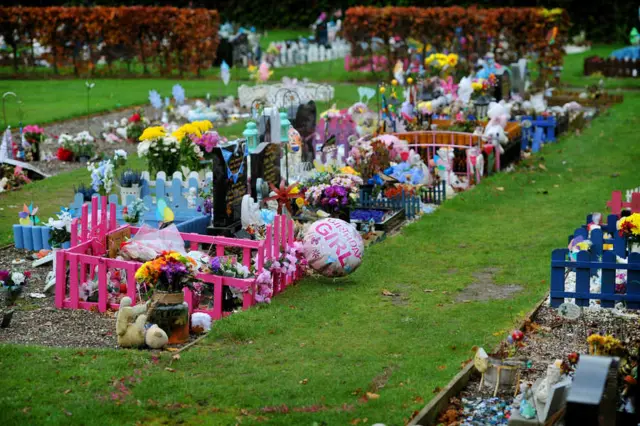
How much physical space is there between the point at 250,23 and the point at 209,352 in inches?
1873

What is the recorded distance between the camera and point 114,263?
40.1 ft

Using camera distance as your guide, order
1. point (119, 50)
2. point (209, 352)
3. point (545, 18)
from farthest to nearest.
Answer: point (119, 50)
point (545, 18)
point (209, 352)

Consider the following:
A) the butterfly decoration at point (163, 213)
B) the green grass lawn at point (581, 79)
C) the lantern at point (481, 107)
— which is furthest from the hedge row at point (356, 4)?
the butterfly decoration at point (163, 213)

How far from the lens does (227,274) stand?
1230cm

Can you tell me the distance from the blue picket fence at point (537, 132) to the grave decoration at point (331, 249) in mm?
11851

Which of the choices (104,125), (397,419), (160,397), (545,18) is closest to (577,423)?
(397,419)

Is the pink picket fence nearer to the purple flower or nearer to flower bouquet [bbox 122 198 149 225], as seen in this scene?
the purple flower

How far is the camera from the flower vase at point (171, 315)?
440 inches

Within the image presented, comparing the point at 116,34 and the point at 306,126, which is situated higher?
the point at 116,34

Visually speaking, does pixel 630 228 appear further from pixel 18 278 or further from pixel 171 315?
pixel 18 278

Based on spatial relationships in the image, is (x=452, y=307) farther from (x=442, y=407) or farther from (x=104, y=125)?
(x=104, y=125)

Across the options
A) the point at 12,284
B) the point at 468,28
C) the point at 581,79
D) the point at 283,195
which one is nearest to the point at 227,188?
the point at 283,195

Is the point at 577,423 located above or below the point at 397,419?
above

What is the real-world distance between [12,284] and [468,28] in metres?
27.1
